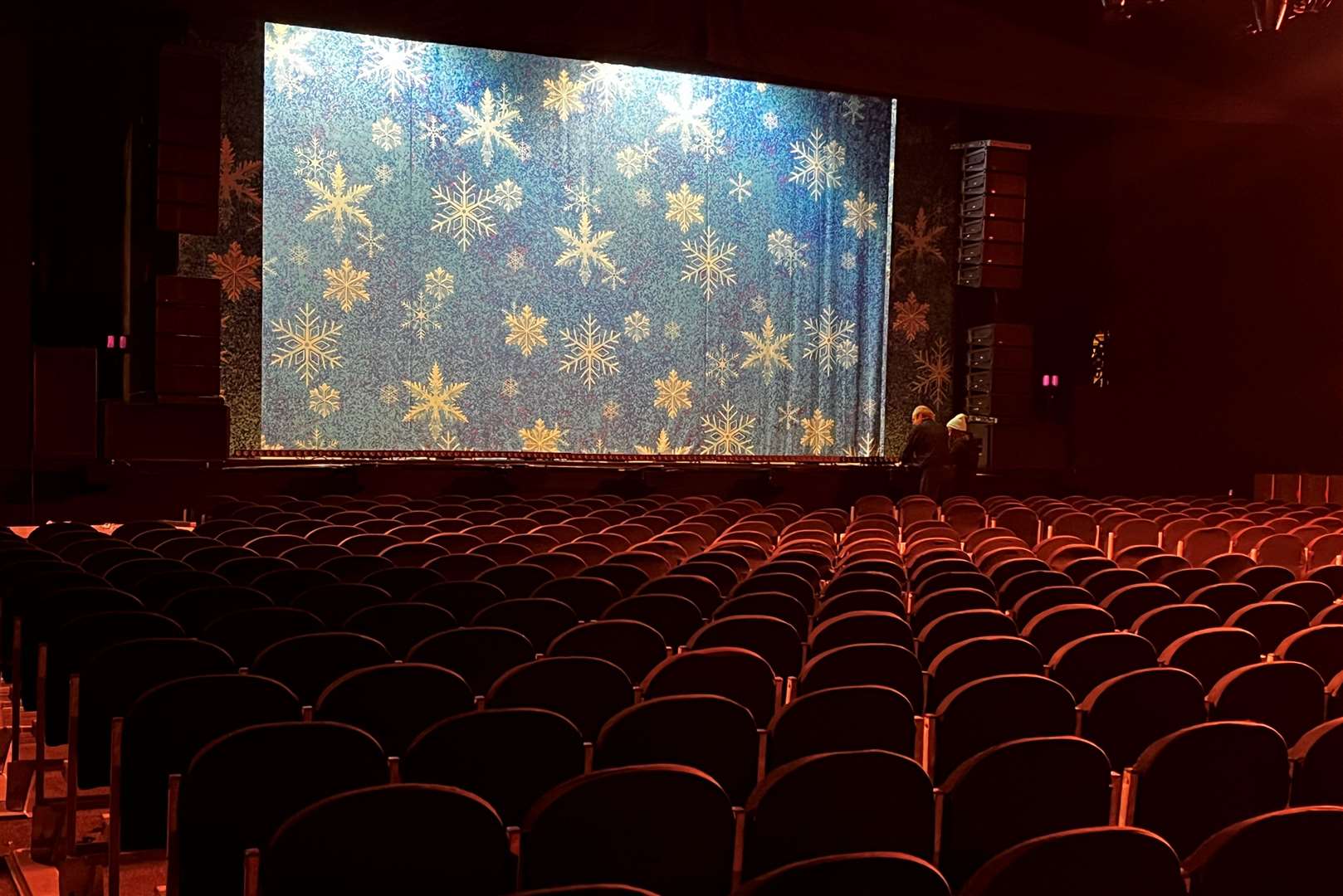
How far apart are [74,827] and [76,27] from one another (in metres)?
11.3

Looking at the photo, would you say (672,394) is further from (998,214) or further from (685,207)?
(998,214)

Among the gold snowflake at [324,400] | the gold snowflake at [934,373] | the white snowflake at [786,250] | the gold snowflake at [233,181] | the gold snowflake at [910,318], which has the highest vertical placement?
the gold snowflake at [233,181]

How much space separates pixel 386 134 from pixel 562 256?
8.42 ft

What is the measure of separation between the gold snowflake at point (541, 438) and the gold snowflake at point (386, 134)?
148 inches

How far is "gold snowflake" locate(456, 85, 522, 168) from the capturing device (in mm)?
15500

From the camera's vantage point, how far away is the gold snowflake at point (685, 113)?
53.9ft

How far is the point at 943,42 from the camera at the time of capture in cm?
1406

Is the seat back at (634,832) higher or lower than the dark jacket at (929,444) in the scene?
lower

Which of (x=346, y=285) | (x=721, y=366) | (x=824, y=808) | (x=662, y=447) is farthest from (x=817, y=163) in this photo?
(x=824, y=808)

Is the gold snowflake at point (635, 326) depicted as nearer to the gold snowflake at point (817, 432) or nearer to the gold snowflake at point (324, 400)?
the gold snowflake at point (817, 432)

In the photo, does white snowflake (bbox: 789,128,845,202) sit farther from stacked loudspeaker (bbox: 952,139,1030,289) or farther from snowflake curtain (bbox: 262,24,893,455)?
stacked loudspeaker (bbox: 952,139,1030,289)

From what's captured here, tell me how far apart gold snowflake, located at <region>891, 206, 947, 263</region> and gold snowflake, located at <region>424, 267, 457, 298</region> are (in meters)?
5.95

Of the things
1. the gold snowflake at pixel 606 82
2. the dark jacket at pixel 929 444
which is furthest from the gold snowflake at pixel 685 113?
the dark jacket at pixel 929 444

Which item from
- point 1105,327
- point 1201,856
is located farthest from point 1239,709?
point 1105,327
